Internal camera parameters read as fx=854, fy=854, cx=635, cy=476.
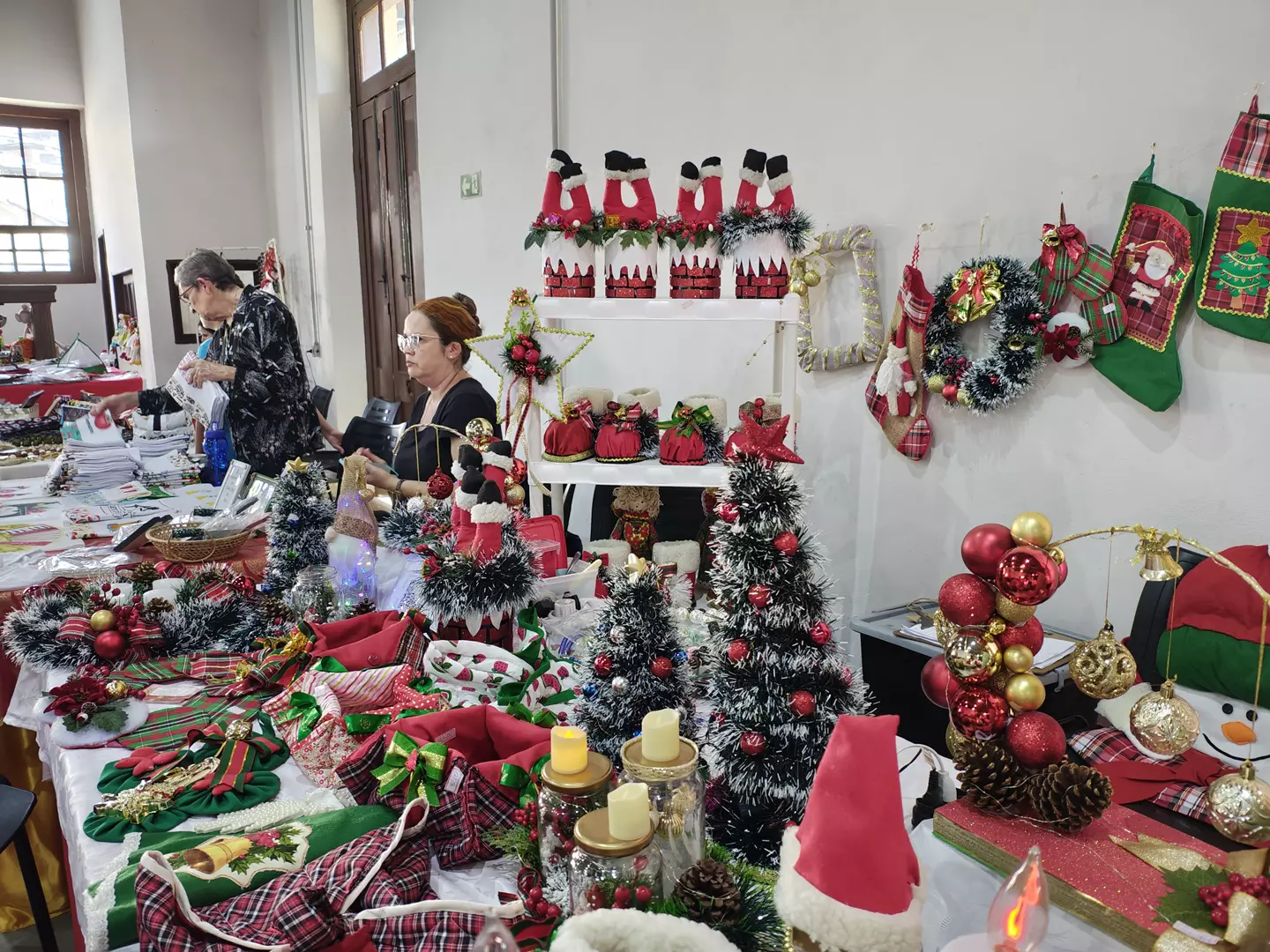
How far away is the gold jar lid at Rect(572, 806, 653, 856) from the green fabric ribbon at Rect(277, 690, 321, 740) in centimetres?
67

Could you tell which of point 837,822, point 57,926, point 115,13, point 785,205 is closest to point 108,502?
point 57,926

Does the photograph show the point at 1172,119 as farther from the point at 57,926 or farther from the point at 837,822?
the point at 57,926

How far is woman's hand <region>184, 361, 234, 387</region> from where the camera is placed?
331 cm

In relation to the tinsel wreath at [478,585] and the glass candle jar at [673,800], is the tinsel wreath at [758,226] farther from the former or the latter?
the glass candle jar at [673,800]

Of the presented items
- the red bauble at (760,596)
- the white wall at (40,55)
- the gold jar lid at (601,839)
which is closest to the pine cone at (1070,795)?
the red bauble at (760,596)

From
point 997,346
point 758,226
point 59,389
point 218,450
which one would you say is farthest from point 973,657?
point 59,389

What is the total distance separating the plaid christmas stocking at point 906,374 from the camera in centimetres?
271

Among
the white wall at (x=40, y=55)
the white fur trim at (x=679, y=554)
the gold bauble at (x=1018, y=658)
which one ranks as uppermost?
the white wall at (x=40, y=55)

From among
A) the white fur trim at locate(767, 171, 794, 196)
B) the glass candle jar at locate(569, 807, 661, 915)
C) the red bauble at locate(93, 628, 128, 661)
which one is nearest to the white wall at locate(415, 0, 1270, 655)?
the white fur trim at locate(767, 171, 794, 196)

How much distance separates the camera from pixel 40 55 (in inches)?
332

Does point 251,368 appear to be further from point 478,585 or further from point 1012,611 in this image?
point 1012,611

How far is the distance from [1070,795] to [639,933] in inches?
21.0

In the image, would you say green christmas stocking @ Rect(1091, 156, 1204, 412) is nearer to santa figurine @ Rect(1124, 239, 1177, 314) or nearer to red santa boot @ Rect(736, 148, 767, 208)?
santa figurine @ Rect(1124, 239, 1177, 314)

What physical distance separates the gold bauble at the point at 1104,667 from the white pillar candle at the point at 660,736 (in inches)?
19.9
